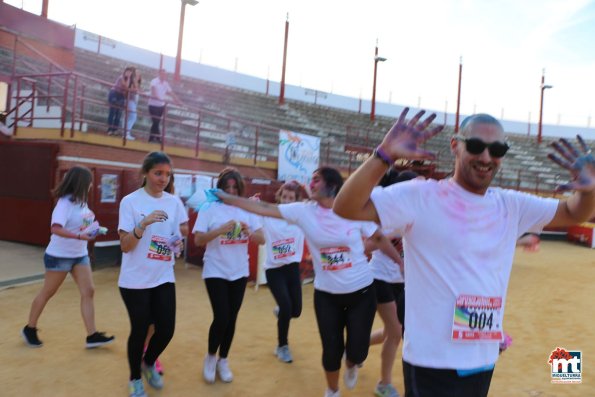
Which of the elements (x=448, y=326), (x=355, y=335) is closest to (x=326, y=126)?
(x=355, y=335)

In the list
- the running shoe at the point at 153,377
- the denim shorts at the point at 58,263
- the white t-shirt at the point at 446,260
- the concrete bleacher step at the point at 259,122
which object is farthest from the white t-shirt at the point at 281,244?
the concrete bleacher step at the point at 259,122

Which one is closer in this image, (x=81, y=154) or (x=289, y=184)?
(x=289, y=184)

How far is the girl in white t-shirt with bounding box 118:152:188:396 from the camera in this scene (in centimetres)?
333

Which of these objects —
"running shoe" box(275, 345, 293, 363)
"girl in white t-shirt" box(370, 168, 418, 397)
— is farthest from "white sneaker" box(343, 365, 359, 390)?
"running shoe" box(275, 345, 293, 363)

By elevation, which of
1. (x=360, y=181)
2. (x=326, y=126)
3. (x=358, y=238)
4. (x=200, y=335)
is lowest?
(x=200, y=335)

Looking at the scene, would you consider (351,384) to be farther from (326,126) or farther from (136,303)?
(326,126)

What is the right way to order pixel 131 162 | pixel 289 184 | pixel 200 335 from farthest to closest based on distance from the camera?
pixel 131 162 < pixel 200 335 < pixel 289 184

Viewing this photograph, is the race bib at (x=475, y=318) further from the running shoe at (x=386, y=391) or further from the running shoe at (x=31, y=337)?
the running shoe at (x=31, y=337)

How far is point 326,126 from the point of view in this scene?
2477 cm

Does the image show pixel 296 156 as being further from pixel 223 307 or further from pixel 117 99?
pixel 223 307

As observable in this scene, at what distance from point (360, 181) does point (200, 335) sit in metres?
4.11

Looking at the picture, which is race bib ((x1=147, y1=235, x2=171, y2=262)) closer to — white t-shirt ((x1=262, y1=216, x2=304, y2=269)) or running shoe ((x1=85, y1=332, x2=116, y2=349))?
white t-shirt ((x1=262, y1=216, x2=304, y2=269))

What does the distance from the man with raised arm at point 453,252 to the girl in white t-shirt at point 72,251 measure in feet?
11.4

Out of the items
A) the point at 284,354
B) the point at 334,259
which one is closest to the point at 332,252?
the point at 334,259
